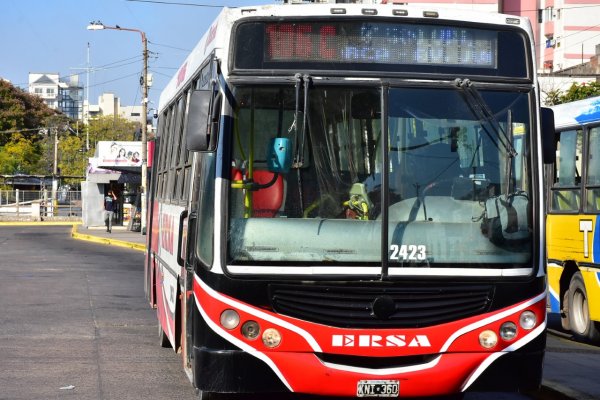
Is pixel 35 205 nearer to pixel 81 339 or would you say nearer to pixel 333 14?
pixel 81 339

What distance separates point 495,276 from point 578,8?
55531mm

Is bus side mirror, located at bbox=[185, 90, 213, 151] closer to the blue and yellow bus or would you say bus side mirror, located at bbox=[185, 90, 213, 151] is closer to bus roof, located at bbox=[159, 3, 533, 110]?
bus roof, located at bbox=[159, 3, 533, 110]

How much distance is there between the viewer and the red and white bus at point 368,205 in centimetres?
702

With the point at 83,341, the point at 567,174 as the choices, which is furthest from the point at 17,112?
the point at 567,174

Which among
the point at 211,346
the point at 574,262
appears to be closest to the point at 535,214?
the point at 211,346

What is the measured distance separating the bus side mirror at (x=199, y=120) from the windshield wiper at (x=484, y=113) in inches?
68.4

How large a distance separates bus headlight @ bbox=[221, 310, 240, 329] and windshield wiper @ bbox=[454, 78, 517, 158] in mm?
2137

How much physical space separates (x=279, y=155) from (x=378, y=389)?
1.69 m

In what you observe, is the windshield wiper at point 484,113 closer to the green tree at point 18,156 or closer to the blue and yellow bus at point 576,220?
the blue and yellow bus at point 576,220

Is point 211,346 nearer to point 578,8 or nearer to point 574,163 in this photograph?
point 574,163

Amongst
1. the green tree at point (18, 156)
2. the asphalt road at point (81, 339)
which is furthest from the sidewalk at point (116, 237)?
the green tree at point (18, 156)

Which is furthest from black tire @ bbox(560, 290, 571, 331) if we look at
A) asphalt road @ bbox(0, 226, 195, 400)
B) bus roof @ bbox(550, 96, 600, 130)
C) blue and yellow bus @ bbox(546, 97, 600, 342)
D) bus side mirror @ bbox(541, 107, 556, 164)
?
bus side mirror @ bbox(541, 107, 556, 164)

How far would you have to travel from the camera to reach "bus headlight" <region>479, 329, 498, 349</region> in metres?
7.16

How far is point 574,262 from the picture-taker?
13938 mm
